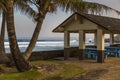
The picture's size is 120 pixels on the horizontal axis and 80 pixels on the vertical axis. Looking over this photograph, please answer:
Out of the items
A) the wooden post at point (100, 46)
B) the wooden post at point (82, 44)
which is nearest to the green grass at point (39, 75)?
the wooden post at point (100, 46)

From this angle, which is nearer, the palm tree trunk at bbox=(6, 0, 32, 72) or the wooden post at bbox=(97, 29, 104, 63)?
the palm tree trunk at bbox=(6, 0, 32, 72)

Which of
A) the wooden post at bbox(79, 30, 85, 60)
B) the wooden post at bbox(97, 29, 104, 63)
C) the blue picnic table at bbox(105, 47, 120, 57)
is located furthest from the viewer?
the blue picnic table at bbox(105, 47, 120, 57)

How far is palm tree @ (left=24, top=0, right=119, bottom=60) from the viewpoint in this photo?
1416cm

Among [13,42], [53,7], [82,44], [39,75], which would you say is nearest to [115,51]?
→ [82,44]

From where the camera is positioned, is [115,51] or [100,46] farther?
[115,51]

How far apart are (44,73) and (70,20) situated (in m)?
8.16

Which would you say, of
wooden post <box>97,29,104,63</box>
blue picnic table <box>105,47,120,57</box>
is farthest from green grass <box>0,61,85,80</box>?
blue picnic table <box>105,47,120,57</box>

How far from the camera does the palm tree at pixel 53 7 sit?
1416cm

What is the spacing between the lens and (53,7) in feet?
49.9

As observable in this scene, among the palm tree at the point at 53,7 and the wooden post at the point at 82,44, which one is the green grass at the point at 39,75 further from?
the wooden post at the point at 82,44

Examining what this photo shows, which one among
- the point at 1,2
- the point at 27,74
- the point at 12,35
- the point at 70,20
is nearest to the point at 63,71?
the point at 27,74

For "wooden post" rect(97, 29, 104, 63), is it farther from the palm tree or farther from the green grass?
the green grass

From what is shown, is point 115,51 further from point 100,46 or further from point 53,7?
point 53,7

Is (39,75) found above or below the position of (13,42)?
below
